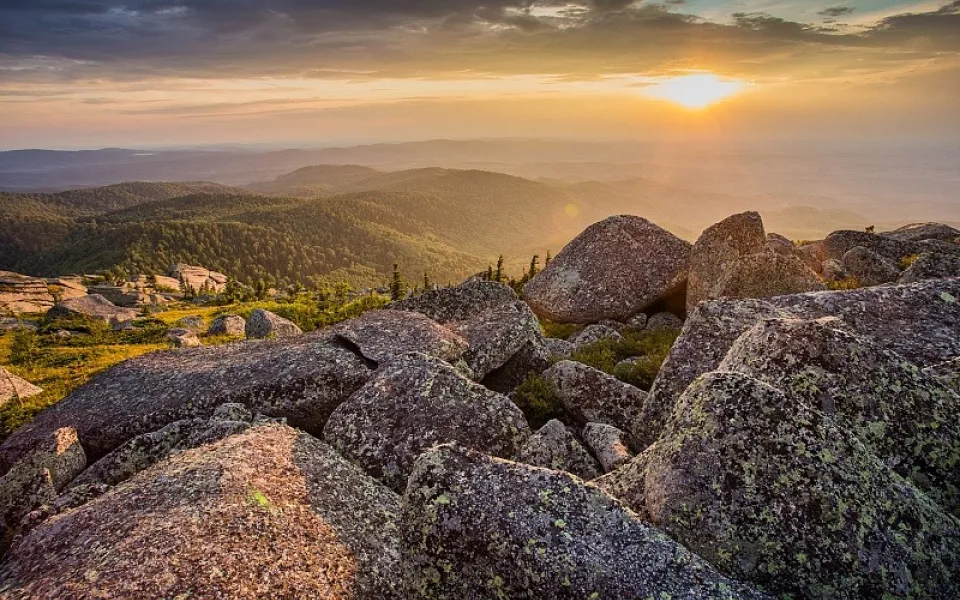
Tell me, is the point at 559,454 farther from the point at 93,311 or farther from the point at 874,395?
the point at 93,311

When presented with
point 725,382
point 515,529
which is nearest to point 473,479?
point 515,529

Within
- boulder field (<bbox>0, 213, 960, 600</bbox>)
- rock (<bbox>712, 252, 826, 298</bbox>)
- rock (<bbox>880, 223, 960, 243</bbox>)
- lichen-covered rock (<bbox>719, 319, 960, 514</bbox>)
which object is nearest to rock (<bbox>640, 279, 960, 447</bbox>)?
boulder field (<bbox>0, 213, 960, 600</bbox>)

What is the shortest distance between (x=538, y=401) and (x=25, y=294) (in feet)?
602

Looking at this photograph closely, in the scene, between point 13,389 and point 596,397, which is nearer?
point 596,397

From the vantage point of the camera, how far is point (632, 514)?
8328 millimetres

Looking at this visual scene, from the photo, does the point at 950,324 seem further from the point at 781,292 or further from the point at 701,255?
the point at 701,255

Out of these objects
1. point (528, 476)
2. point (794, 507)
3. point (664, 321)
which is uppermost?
point (528, 476)

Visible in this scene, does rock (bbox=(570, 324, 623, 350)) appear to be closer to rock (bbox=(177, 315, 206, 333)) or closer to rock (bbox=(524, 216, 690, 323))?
rock (bbox=(524, 216, 690, 323))

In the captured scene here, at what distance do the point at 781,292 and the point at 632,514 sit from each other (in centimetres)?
1773

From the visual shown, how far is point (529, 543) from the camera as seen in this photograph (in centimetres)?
787

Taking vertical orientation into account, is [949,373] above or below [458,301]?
above

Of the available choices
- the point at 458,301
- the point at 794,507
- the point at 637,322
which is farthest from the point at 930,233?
the point at 794,507

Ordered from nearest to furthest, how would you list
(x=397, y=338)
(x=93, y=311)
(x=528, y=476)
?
(x=528, y=476) → (x=397, y=338) → (x=93, y=311)

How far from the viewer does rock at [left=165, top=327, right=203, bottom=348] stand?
36.6m
